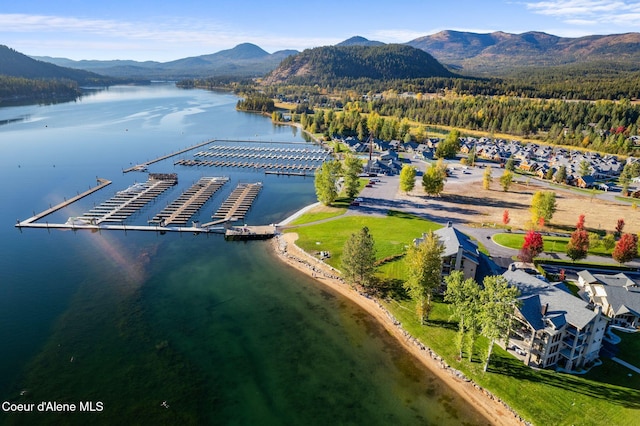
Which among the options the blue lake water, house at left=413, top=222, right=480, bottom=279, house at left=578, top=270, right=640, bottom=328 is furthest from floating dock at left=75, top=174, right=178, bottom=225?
house at left=578, top=270, right=640, bottom=328

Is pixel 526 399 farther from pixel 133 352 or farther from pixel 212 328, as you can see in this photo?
pixel 133 352

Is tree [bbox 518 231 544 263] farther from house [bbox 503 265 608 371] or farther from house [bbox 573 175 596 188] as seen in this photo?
house [bbox 573 175 596 188]

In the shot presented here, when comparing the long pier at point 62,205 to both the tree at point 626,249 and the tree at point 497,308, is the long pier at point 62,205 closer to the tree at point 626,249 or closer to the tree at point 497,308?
the tree at point 497,308

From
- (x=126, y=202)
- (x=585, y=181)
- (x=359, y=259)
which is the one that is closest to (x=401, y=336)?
(x=359, y=259)

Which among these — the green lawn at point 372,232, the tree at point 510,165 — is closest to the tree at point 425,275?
the green lawn at point 372,232

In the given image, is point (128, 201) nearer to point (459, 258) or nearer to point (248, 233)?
point (248, 233)
